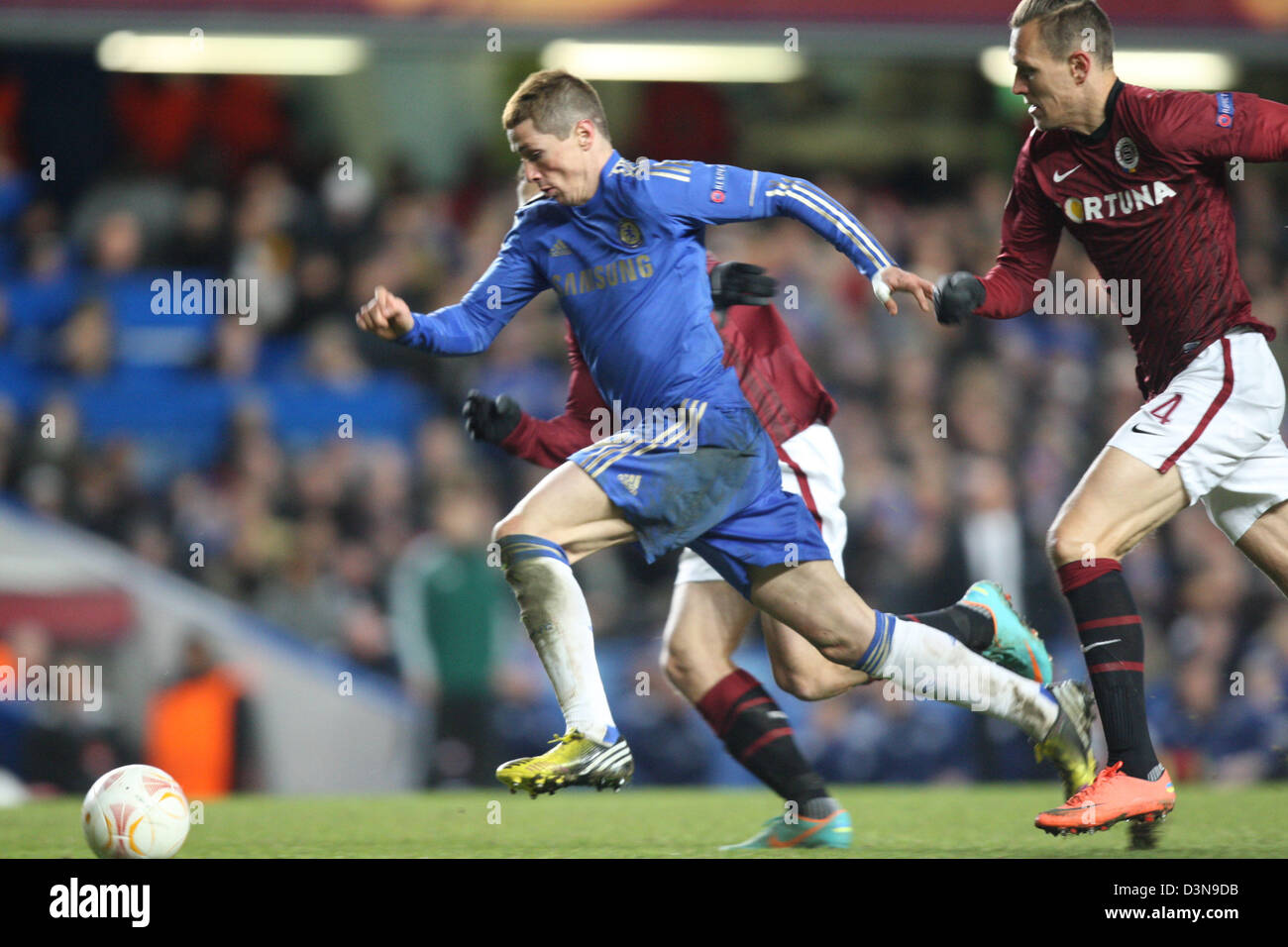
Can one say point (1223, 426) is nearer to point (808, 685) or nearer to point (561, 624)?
point (808, 685)

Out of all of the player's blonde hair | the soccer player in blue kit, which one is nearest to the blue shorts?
the soccer player in blue kit

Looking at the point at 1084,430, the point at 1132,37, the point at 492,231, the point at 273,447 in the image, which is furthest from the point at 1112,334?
the point at 273,447

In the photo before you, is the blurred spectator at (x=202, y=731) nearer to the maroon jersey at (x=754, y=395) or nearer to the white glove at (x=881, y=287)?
the maroon jersey at (x=754, y=395)

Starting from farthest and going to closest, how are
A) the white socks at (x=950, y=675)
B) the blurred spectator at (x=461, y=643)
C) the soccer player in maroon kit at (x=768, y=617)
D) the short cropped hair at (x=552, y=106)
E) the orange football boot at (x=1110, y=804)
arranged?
the blurred spectator at (x=461, y=643)
the soccer player in maroon kit at (x=768, y=617)
the white socks at (x=950, y=675)
the short cropped hair at (x=552, y=106)
the orange football boot at (x=1110, y=804)

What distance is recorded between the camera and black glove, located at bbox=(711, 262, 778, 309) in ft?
14.2

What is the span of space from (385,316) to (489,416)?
0.62 metres

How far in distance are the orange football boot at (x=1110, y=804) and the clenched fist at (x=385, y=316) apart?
207 centimetres

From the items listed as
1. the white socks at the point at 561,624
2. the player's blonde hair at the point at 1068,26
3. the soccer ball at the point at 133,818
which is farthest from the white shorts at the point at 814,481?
the soccer ball at the point at 133,818

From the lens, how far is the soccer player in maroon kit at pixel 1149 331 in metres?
4.17

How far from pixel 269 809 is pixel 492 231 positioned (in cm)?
520

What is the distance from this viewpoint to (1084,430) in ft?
31.4

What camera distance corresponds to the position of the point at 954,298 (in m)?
4.19

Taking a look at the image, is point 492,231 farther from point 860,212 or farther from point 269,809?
point 269,809

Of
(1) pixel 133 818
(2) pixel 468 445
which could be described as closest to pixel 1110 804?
(1) pixel 133 818
